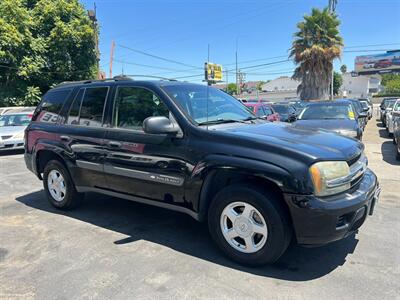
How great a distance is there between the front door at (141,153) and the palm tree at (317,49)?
29646 millimetres

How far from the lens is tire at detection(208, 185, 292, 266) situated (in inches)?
130

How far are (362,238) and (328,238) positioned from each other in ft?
4.09

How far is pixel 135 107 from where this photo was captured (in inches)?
175

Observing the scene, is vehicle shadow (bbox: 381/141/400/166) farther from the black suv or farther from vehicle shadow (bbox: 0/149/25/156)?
vehicle shadow (bbox: 0/149/25/156)

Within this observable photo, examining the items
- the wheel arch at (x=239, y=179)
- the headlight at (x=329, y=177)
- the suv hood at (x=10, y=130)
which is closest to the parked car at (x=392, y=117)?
the headlight at (x=329, y=177)

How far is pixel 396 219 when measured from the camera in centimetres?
483

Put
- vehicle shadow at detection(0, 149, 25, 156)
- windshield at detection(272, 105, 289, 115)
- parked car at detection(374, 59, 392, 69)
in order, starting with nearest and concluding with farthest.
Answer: vehicle shadow at detection(0, 149, 25, 156)
windshield at detection(272, 105, 289, 115)
parked car at detection(374, 59, 392, 69)

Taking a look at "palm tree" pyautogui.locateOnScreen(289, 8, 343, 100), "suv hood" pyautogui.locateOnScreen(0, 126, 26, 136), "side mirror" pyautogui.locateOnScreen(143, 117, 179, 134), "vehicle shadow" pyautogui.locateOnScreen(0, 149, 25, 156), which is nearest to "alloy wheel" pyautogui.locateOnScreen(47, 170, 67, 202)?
"side mirror" pyautogui.locateOnScreen(143, 117, 179, 134)

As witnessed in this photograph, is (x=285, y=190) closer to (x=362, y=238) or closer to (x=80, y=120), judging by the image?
(x=362, y=238)

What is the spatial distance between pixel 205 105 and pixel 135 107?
85 centimetres

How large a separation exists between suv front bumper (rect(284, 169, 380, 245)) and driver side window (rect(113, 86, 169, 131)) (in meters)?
1.76

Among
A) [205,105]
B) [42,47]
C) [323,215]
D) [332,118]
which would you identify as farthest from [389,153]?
[42,47]

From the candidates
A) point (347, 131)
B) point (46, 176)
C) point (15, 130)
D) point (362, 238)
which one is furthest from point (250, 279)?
point (15, 130)

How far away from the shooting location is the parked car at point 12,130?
12195mm
